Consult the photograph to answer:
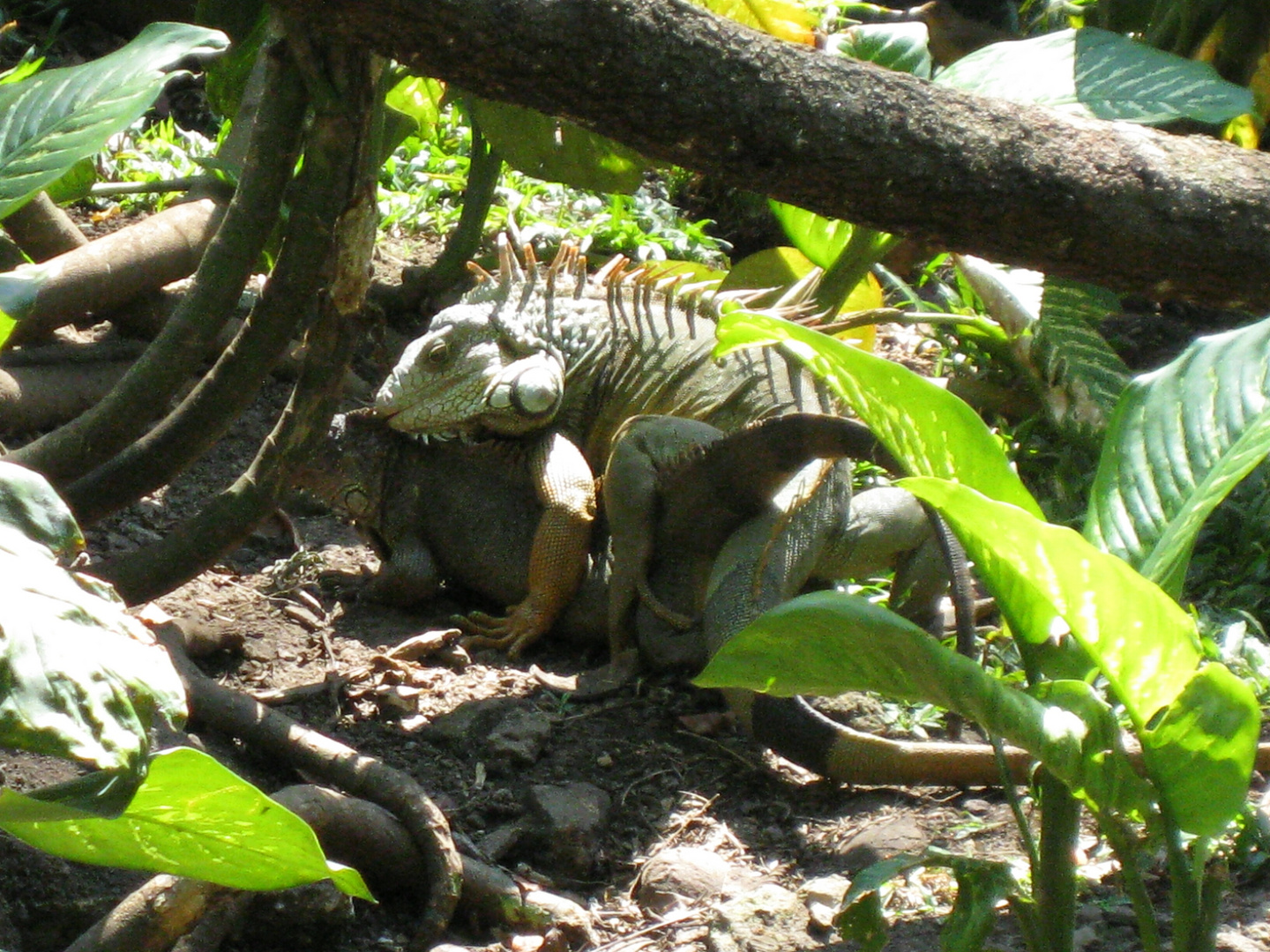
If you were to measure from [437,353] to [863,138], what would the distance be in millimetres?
2003

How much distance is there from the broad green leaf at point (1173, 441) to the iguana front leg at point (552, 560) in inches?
85.2

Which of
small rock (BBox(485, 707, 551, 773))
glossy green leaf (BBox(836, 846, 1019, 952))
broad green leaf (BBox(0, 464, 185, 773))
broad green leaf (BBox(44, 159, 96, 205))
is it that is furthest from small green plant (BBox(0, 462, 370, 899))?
broad green leaf (BBox(44, 159, 96, 205))

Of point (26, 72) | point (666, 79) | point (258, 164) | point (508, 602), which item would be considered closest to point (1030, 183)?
point (666, 79)

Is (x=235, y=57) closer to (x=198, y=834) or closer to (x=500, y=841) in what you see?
(x=500, y=841)

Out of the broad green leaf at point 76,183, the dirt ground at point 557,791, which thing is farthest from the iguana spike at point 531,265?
the broad green leaf at point 76,183

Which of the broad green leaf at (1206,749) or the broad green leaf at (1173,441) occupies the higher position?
the broad green leaf at (1173,441)

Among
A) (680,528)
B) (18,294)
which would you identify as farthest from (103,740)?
(680,528)

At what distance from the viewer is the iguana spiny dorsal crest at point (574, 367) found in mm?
4418

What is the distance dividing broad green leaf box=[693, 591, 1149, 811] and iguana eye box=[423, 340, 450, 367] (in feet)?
8.48

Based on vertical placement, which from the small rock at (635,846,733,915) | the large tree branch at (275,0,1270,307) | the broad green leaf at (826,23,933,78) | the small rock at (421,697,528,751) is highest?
the broad green leaf at (826,23,933,78)

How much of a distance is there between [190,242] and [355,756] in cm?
273

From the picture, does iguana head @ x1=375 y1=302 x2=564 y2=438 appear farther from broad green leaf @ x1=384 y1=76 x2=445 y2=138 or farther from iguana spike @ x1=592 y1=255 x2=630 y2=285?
broad green leaf @ x1=384 y1=76 x2=445 y2=138

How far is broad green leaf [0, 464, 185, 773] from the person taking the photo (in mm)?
1438

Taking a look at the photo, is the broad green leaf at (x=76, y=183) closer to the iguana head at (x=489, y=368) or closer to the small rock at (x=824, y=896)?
the iguana head at (x=489, y=368)
